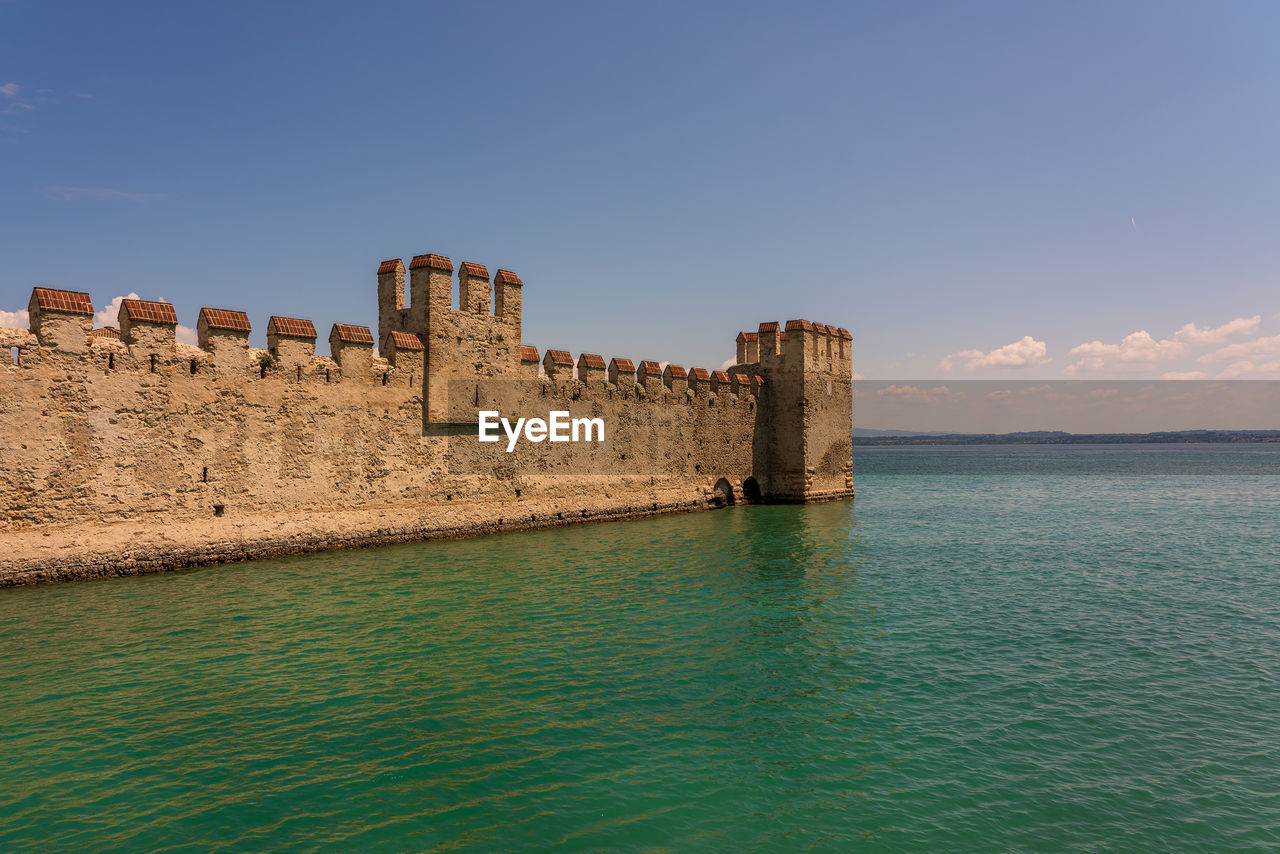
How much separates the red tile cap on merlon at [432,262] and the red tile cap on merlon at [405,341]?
6.56ft

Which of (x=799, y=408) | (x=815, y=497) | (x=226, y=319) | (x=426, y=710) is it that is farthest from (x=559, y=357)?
(x=426, y=710)

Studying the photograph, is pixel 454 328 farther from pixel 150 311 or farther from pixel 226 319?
pixel 150 311

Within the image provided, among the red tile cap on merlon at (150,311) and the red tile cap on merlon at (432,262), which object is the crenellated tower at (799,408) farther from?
the red tile cap on merlon at (150,311)

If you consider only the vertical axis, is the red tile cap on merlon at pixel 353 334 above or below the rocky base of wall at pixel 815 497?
above

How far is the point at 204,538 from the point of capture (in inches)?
616

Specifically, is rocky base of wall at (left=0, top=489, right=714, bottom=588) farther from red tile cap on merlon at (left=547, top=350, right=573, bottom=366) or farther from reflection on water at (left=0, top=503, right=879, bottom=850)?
red tile cap on merlon at (left=547, top=350, right=573, bottom=366)

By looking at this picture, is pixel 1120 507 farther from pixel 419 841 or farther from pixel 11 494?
pixel 11 494

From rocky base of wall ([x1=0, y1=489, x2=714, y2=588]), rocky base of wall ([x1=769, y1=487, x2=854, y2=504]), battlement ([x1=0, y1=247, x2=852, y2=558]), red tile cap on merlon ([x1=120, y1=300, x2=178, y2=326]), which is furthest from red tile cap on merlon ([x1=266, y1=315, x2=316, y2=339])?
rocky base of wall ([x1=769, y1=487, x2=854, y2=504])

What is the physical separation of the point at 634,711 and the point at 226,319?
1377cm

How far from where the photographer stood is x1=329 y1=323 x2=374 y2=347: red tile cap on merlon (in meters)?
18.3

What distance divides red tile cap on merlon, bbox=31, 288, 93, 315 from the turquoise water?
18.0ft

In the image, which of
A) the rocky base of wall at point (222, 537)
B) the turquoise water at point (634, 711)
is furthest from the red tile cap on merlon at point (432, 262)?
the turquoise water at point (634, 711)

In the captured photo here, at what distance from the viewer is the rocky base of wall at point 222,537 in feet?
44.3

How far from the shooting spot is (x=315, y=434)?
17.8m
